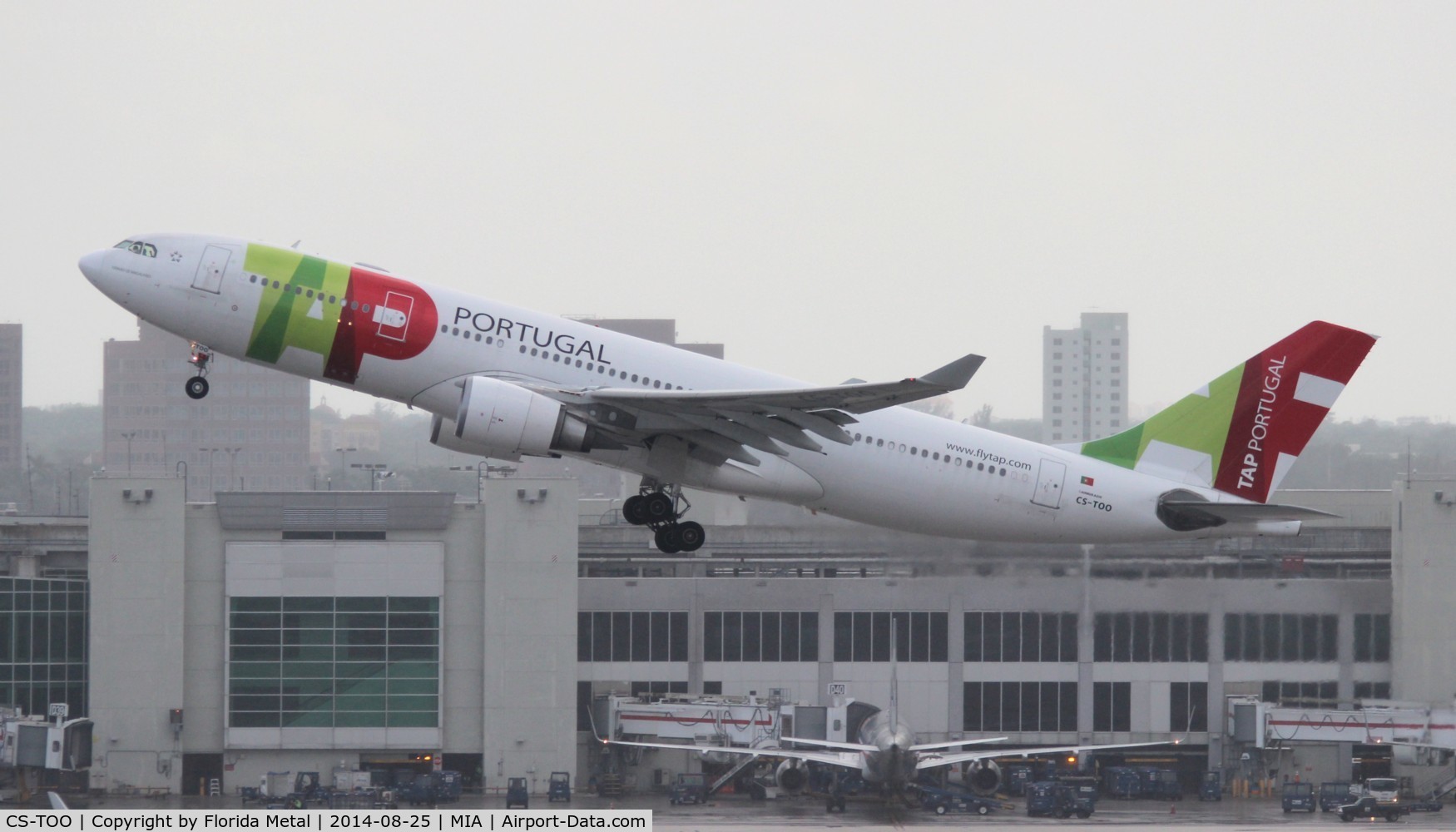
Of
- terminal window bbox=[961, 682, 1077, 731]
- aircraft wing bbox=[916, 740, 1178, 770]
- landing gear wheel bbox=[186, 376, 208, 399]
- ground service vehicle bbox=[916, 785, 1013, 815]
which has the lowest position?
ground service vehicle bbox=[916, 785, 1013, 815]

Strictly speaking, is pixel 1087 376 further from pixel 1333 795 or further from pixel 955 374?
pixel 955 374

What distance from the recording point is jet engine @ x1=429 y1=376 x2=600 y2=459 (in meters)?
32.2

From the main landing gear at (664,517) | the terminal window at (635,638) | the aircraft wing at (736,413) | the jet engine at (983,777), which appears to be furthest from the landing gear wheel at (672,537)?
the terminal window at (635,638)

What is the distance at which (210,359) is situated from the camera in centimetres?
3588

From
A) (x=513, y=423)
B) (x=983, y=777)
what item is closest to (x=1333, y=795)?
(x=983, y=777)

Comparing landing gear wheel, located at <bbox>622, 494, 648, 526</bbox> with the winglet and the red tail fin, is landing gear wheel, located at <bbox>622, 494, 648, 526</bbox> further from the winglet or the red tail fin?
the red tail fin

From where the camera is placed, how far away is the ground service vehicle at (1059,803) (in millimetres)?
56438

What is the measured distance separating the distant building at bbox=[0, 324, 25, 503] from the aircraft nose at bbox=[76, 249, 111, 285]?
383 feet

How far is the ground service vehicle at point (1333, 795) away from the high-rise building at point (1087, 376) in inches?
4448

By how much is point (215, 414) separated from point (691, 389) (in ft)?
370

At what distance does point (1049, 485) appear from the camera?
1411 inches

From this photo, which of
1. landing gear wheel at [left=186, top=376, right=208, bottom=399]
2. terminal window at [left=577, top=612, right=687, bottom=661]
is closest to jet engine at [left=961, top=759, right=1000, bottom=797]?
terminal window at [left=577, top=612, right=687, bottom=661]

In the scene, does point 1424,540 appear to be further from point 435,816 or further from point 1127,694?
point 435,816

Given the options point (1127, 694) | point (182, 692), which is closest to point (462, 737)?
point (182, 692)
